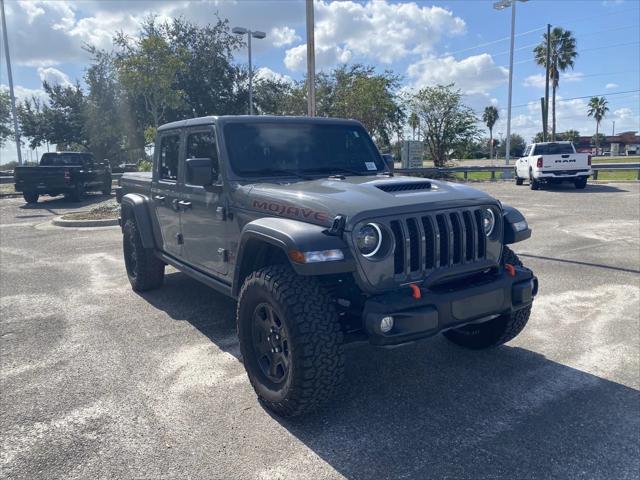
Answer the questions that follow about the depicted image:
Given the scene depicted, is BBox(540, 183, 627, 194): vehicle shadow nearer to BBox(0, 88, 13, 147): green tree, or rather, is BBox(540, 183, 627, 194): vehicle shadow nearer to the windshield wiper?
the windshield wiper

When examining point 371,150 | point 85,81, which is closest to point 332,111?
point 85,81

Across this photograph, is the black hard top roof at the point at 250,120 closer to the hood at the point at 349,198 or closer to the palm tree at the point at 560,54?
the hood at the point at 349,198

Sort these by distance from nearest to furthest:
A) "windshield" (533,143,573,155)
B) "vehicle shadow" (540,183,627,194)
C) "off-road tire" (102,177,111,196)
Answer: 1. "vehicle shadow" (540,183,627,194)
2. "windshield" (533,143,573,155)
3. "off-road tire" (102,177,111,196)

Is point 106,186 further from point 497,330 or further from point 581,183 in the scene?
point 497,330

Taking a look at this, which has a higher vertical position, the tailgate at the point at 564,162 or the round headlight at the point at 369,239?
the tailgate at the point at 564,162

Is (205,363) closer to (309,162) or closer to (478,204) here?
(309,162)

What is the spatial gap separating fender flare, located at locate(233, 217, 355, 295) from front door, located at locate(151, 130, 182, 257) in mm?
1858

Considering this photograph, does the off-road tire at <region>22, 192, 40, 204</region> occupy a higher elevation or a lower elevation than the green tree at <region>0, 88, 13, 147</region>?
lower

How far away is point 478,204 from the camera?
356cm

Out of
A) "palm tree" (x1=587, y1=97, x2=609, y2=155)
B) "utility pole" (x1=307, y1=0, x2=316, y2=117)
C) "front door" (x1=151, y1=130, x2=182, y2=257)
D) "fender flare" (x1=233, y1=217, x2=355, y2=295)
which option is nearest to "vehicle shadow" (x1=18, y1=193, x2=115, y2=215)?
"utility pole" (x1=307, y1=0, x2=316, y2=117)

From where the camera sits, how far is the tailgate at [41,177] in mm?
16938

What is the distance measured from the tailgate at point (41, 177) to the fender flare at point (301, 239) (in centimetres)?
1582

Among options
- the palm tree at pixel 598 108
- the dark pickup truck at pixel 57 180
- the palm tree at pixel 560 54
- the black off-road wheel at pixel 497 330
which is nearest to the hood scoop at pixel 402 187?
the black off-road wheel at pixel 497 330

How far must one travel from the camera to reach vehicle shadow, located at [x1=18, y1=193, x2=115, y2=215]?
54.5 ft
